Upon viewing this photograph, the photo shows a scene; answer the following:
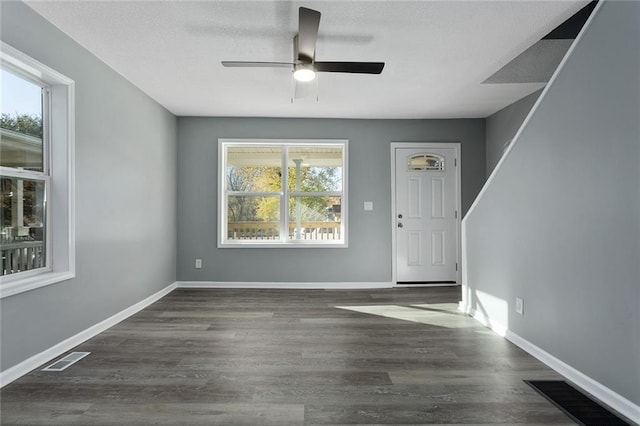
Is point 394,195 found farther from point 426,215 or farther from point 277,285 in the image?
point 277,285

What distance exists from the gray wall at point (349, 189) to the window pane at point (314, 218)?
0.22m

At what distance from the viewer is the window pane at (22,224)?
2.23 metres

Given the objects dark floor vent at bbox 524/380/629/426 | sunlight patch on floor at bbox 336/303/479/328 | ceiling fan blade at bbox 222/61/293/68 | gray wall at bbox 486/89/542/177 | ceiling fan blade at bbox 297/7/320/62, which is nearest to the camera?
dark floor vent at bbox 524/380/629/426

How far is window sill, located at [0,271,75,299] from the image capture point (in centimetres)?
206

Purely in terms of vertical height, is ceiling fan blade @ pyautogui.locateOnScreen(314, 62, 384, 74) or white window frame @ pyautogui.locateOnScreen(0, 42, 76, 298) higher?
ceiling fan blade @ pyautogui.locateOnScreen(314, 62, 384, 74)

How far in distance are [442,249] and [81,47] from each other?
474 centimetres

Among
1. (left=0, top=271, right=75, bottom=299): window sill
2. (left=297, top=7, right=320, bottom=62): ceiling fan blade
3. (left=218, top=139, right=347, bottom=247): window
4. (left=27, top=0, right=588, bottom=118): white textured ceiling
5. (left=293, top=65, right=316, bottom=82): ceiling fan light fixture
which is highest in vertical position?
(left=27, top=0, right=588, bottom=118): white textured ceiling

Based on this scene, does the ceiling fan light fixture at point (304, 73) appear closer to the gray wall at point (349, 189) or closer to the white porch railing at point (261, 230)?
the gray wall at point (349, 189)

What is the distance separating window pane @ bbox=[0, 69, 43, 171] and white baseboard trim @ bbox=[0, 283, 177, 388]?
4.33 feet

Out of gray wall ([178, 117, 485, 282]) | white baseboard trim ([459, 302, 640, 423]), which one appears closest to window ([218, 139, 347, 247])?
gray wall ([178, 117, 485, 282])

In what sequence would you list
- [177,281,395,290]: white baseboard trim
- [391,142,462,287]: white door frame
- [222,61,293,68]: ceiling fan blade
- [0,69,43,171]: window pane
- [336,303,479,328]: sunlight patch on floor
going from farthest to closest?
1. [391,142,462,287]: white door frame
2. [177,281,395,290]: white baseboard trim
3. [336,303,479,328]: sunlight patch on floor
4. [222,61,293,68]: ceiling fan blade
5. [0,69,43,171]: window pane

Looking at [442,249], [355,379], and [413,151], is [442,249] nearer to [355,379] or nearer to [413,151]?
[413,151]

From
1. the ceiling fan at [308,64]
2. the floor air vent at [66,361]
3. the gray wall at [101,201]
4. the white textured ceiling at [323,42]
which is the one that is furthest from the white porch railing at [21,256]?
the ceiling fan at [308,64]

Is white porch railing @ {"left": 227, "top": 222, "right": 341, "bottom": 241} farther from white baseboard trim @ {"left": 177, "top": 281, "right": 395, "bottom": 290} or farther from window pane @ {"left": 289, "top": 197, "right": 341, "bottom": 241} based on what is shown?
white baseboard trim @ {"left": 177, "top": 281, "right": 395, "bottom": 290}
